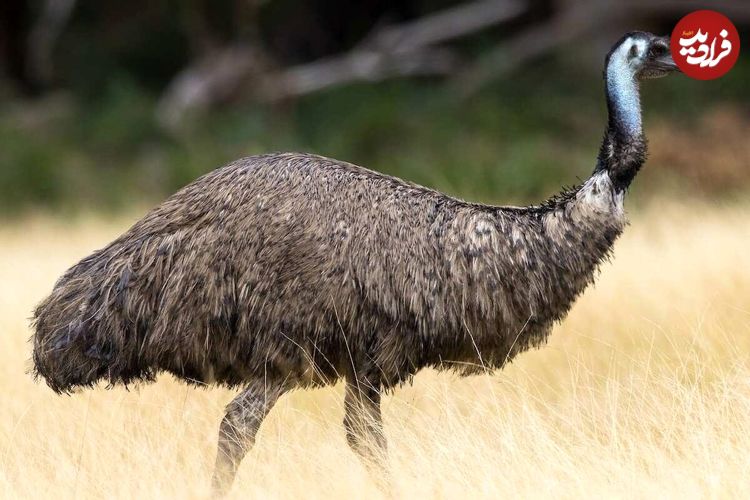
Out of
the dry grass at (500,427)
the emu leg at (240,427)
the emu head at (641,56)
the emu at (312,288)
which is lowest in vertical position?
the dry grass at (500,427)

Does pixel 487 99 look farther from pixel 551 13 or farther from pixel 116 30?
pixel 116 30

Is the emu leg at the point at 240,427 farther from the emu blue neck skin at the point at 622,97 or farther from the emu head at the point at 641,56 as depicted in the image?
the emu head at the point at 641,56

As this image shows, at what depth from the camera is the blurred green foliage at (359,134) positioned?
1298 centimetres

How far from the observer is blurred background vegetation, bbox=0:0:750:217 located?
1276 centimetres

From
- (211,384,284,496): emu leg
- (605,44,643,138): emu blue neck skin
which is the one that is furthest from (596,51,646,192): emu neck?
(211,384,284,496): emu leg

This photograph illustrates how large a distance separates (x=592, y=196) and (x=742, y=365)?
1057 mm

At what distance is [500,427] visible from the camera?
4.74 metres

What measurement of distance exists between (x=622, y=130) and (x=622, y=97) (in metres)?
0.12

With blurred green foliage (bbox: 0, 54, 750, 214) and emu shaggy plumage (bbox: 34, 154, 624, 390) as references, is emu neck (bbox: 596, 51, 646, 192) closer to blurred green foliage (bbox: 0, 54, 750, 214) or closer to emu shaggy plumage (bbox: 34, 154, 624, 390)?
emu shaggy plumage (bbox: 34, 154, 624, 390)

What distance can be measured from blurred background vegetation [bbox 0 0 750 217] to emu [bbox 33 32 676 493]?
6.80m

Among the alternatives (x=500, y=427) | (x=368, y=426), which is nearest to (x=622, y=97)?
(x=500, y=427)

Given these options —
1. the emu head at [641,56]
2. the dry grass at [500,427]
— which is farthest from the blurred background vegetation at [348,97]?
the emu head at [641,56]

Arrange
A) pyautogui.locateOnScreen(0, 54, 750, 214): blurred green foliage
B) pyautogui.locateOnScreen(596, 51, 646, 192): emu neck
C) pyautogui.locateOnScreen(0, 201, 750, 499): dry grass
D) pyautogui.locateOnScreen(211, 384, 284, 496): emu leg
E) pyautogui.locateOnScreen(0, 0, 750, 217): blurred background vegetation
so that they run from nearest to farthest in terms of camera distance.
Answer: pyautogui.locateOnScreen(0, 201, 750, 499): dry grass < pyautogui.locateOnScreen(211, 384, 284, 496): emu leg < pyautogui.locateOnScreen(596, 51, 646, 192): emu neck < pyautogui.locateOnScreen(0, 0, 750, 217): blurred background vegetation < pyautogui.locateOnScreen(0, 54, 750, 214): blurred green foliage

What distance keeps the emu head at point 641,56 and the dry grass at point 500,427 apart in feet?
3.68
